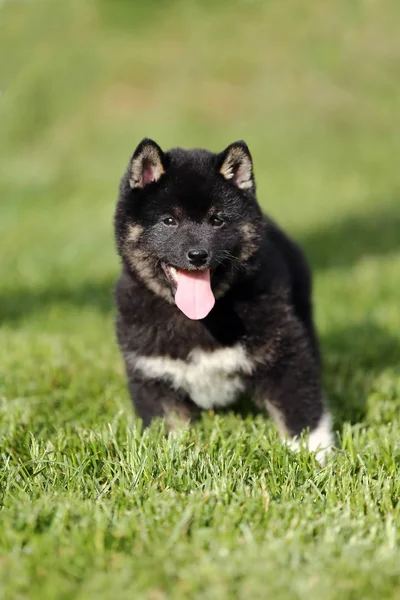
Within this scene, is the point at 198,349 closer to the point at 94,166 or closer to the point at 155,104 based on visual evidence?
the point at 94,166

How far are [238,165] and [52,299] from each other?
14.2 feet

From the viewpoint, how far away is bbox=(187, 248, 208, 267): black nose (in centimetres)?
365

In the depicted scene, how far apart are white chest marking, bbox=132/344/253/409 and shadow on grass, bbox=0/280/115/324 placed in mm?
3311

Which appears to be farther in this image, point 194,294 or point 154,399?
point 154,399

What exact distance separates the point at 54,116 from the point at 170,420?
21840 millimetres

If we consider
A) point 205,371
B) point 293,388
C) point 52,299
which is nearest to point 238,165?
point 205,371

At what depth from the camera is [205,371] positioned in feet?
13.1

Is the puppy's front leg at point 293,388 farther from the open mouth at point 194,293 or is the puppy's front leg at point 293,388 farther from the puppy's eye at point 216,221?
the puppy's eye at point 216,221

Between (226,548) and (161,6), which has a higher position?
(161,6)

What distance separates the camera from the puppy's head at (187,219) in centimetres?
382

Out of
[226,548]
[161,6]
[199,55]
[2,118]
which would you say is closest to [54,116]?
[2,118]

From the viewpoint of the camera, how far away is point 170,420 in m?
4.20

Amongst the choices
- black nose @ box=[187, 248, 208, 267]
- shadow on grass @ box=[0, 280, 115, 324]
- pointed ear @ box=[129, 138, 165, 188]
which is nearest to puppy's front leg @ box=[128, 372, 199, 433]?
black nose @ box=[187, 248, 208, 267]

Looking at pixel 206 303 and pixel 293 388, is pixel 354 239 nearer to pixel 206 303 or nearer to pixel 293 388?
pixel 293 388
